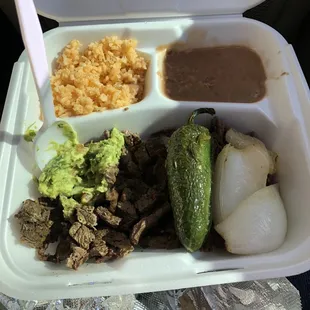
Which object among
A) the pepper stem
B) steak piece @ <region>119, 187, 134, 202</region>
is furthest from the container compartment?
steak piece @ <region>119, 187, 134, 202</region>

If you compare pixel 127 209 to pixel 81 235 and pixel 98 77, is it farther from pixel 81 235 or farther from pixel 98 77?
pixel 98 77

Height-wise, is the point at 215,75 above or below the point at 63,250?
above

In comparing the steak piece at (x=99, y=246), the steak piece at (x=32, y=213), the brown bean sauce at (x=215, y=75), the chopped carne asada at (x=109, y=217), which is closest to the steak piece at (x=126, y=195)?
the chopped carne asada at (x=109, y=217)

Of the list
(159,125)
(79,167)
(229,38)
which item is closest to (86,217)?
(79,167)

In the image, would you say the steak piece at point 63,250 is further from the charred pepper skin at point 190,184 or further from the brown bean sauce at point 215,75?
the brown bean sauce at point 215,75

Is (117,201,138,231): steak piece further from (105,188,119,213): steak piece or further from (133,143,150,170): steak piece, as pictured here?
(133,143,150,170): steak piece
